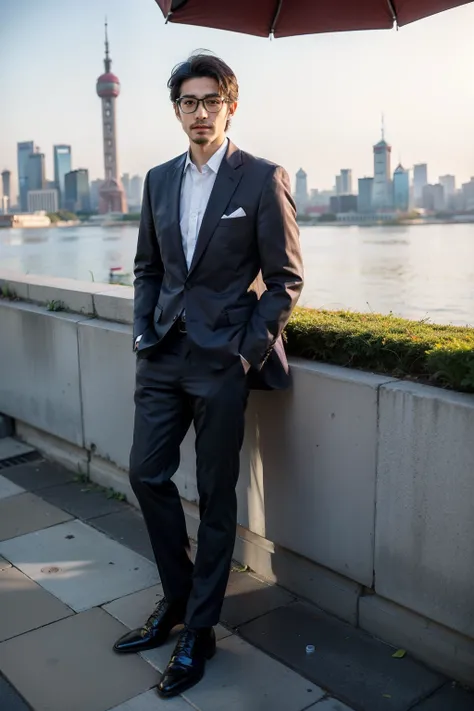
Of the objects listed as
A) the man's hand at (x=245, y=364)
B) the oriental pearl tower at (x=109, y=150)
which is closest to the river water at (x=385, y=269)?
the man's hand at (x=245, y=364)

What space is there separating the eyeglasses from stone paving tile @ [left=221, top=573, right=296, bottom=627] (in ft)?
6.53

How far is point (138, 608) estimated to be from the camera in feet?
10.1

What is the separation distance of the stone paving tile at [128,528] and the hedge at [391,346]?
4.35 ft

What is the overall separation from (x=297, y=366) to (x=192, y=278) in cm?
62

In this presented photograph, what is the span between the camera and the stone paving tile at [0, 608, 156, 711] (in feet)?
8.10

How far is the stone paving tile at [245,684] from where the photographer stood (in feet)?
7.97

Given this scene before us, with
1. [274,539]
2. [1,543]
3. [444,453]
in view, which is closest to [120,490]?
[1,543]

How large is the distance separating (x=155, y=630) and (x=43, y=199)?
763 cm

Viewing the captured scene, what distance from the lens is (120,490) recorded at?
4.38m

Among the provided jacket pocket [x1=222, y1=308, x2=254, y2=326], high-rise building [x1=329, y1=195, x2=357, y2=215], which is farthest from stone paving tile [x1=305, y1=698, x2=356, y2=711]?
high-rise building [x1=329, y1=195, x2=357, y2=215]

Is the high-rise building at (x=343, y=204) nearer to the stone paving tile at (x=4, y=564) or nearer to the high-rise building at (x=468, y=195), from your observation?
the high-rise building at (x=468, y=195)

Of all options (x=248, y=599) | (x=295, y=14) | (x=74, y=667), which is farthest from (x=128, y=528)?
(x=295, y=14)

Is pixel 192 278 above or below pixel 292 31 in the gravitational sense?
below

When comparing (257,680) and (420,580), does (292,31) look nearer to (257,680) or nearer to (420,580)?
(420,580)
